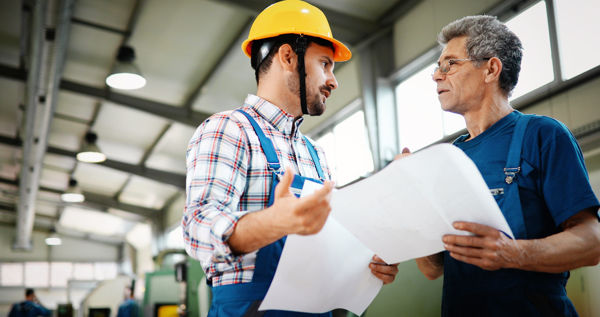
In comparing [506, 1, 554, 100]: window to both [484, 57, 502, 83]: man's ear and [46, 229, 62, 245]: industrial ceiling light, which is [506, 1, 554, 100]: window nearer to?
[484, 57, 502, 83]: man's ear

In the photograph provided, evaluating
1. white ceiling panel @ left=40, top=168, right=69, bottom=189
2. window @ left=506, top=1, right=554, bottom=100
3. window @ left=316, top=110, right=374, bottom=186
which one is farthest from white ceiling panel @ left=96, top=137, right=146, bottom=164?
window @ left=506, top=1, right=554, bottom=100

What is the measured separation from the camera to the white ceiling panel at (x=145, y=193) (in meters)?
14.3

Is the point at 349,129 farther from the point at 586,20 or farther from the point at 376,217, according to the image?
the point at 376,217

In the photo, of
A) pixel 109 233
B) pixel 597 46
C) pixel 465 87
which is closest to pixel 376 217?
pixel 465 87

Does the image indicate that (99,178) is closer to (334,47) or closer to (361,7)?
(361,7)

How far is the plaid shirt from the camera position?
46.6 inches

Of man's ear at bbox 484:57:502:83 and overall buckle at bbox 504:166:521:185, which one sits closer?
overall buckle at bbox 504:166:521:185

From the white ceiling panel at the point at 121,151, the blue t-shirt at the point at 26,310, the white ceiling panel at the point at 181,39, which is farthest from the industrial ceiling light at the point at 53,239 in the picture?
the white ceiling panel at the point at 181,39

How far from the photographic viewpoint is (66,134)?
1233cm

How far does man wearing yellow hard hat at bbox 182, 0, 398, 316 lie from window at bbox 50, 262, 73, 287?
2110cm

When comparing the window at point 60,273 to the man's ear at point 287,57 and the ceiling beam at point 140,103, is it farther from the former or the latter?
the man's ear at point 287,57

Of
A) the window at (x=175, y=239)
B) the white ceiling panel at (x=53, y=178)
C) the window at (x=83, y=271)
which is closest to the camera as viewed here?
the window at (x=175, y=239)

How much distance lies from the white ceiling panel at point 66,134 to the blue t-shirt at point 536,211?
11334 mm

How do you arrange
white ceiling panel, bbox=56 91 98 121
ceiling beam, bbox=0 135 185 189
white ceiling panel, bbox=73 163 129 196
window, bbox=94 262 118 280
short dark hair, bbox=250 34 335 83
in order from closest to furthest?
short dark hair, bbox=250 34 335 83, white ceiling panel, bbox=56 91 98 121, ceiling beam, bbox=0 135 185 189, white ceiling panel, bbox=73 163 129 196, window, bbox=94 262 118 280
